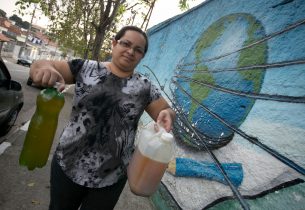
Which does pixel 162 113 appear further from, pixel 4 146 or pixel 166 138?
pixel 4 146

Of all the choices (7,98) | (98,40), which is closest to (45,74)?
(7,98)

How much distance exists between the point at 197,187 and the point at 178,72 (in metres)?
2.29

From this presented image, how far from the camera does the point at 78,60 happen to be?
2.17m

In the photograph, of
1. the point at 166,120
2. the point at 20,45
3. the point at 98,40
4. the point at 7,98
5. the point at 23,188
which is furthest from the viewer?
the point at 20,45

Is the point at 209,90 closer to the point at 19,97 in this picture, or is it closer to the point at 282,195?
the point at 282,195

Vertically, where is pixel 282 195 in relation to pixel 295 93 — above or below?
below

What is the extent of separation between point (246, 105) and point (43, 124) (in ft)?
5.74

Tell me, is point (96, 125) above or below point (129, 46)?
below

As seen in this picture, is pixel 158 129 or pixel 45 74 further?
pixel 158 129

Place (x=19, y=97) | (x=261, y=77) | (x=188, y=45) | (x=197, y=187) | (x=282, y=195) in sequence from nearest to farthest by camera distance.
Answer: (x=282, y=195) → (x=261, y=77) → (x=197, y=187) → (x=188, y=45) → (x=19, y=97)

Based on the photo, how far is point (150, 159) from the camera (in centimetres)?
185

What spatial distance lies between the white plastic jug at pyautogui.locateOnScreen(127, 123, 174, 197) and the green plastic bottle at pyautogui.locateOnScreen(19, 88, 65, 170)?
2.16 ft

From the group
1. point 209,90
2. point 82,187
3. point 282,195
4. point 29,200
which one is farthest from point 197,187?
point 29,200

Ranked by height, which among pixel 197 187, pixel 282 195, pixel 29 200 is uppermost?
pixel 282 195
